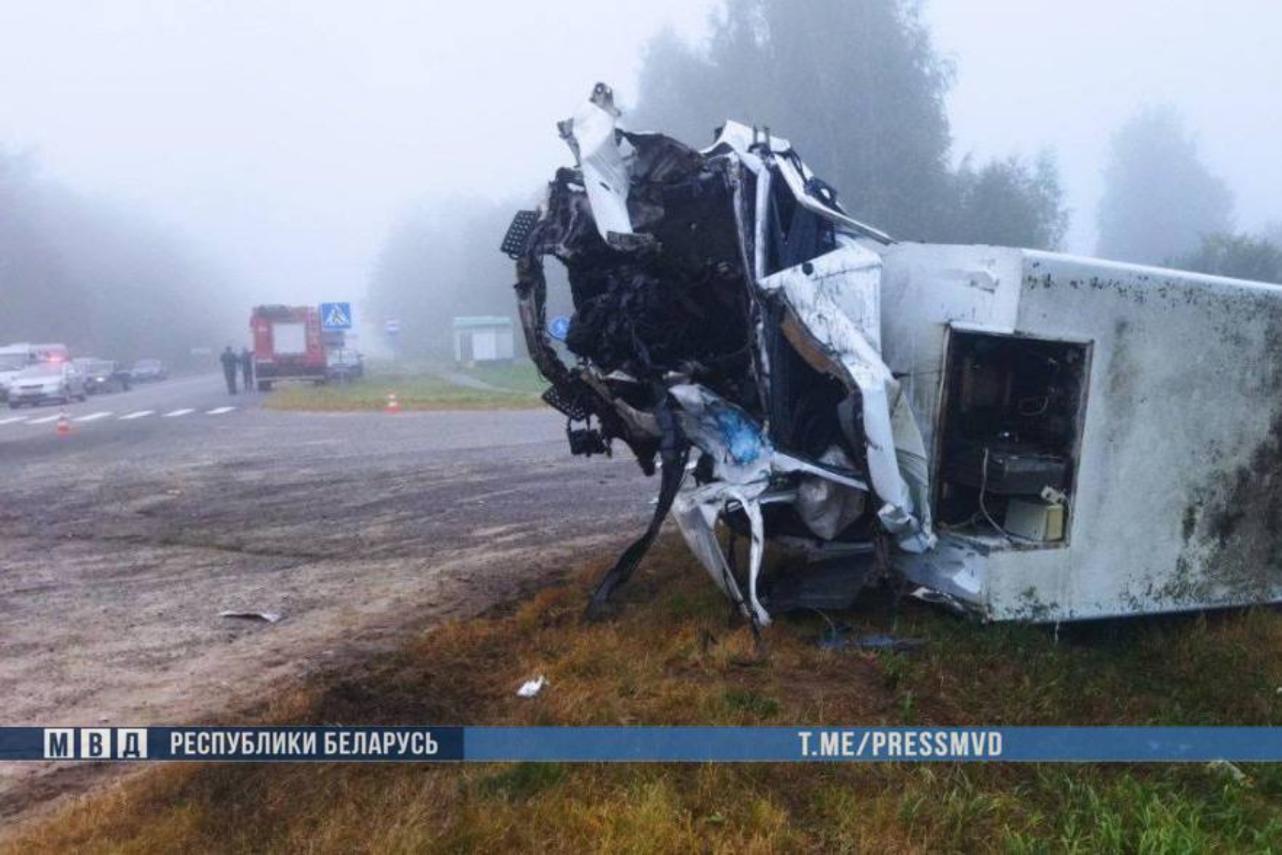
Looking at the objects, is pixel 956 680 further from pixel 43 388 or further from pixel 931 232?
pixel 931 232

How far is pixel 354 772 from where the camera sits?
3.89 meters

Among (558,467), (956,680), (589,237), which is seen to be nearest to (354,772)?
(956,680)

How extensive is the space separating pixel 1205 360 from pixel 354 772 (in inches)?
161

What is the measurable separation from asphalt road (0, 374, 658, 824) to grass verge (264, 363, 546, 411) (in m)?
6.46

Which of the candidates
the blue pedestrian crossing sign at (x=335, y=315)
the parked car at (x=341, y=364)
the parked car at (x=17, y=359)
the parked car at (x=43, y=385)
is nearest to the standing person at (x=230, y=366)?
the parked car at (x=341, y=364)

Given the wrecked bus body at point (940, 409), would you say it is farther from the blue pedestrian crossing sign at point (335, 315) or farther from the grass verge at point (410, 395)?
the blue pedestrian crossing sign at point (335, 315)

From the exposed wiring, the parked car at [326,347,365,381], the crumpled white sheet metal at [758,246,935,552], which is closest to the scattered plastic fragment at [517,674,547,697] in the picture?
the crumpled white sheet metal at [758,246,935,552]

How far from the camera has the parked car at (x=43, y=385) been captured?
29.0 m

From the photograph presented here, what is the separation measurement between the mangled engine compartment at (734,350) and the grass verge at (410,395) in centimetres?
1323

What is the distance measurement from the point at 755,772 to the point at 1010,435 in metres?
2.30

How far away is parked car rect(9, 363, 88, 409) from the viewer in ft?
95.1

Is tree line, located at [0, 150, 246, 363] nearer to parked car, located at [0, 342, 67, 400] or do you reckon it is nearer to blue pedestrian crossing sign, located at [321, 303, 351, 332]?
parked car, located at [0, 342, 67, 400]

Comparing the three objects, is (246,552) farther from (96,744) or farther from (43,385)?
(43,385)

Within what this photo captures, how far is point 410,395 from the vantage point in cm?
2730
